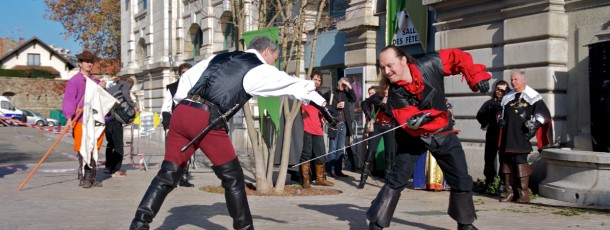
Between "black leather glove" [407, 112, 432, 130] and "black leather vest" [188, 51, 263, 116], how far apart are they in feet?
4.34

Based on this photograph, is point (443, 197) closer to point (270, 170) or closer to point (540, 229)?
point (270, 170)

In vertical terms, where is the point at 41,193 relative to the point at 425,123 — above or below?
below

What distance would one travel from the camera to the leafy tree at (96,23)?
155 feet

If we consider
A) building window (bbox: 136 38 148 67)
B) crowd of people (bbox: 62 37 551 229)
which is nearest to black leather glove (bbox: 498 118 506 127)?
crowd of people (bbox: 62 37 551 229)

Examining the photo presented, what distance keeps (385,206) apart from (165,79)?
2553cm

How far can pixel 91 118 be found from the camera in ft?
36.3

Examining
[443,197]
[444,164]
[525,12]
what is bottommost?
[443,197]

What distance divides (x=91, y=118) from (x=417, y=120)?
6.27m

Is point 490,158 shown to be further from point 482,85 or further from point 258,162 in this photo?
point 482,85

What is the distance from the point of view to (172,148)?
6242 millimetres

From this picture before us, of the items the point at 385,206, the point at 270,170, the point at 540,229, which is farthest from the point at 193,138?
the point at 270,170

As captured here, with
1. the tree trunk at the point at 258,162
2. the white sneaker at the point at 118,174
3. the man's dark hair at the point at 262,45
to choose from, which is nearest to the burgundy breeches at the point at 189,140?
the man's dark hair at the point at 262,45

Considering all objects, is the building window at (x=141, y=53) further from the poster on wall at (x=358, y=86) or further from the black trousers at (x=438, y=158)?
the black trousers at (x=438, y=158)

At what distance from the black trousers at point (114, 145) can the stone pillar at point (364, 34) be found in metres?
5.12
